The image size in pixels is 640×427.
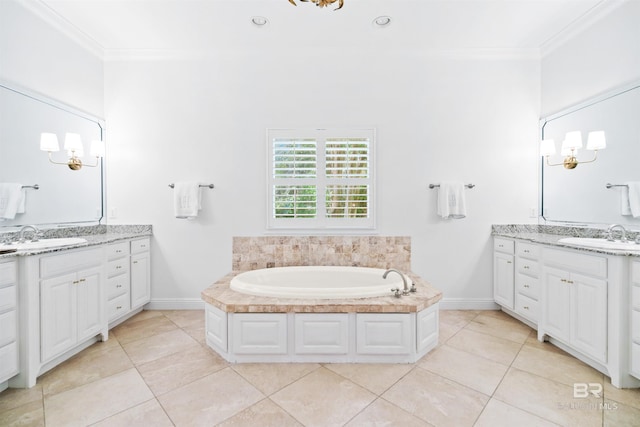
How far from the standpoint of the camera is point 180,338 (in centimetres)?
243

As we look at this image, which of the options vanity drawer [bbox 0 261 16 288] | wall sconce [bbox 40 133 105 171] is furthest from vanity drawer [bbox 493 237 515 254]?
wall sconce [bbox 40 133 105 171]

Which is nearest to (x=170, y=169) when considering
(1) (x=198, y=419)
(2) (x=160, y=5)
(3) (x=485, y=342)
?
(2) (x=160, y=5)

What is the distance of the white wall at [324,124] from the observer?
120 inches

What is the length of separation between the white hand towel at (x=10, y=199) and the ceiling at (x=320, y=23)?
1583 millimetres

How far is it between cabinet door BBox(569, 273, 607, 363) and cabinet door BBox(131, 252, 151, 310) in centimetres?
394

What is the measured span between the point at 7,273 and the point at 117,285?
1.00m

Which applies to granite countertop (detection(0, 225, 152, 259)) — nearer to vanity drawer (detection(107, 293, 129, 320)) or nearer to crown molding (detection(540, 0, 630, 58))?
vanity drawer (detection(107, 293, 129, 320))

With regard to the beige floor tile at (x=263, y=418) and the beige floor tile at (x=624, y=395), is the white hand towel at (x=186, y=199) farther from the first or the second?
the beige floor tile at (x=624, y=395)

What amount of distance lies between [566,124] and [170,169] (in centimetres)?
428

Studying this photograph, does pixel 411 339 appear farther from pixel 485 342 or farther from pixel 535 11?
pixel 535 11

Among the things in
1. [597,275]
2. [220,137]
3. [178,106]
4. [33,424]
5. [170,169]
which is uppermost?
[178,106]

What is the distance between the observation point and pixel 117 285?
2.65 m

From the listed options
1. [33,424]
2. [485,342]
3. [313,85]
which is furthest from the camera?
[313,85]

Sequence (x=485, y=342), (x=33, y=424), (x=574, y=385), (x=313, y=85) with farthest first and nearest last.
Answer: (x=313, y=85), (x=485, y=342), (x=574, y=385), (x=33, y=424)
